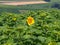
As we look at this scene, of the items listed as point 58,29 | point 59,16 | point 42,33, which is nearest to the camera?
point 42,33

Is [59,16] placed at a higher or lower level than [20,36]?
lower

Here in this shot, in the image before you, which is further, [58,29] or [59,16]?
[59,16]

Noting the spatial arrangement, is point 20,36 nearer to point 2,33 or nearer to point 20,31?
point 20,31

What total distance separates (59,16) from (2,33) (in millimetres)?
3442

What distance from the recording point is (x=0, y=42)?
4258 millimetres

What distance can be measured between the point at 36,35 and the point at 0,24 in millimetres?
1854

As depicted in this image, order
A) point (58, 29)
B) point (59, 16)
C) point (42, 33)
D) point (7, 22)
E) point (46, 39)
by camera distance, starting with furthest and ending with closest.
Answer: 1. point (59, 16)
2. point (7, 22)
3. point (58, 29)
4. point (42, 33)
5. point (46, 39)

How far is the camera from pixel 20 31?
4.43 metres

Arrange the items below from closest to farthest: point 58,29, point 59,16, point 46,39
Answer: point 46,39 → point 58,29 → point 59,16

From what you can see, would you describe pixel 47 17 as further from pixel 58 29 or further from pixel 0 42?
pixel 0 42

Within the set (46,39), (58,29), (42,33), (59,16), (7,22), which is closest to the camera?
(46,39)

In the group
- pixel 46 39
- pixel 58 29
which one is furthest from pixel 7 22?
pixel 46 39

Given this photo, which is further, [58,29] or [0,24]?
[0,24]

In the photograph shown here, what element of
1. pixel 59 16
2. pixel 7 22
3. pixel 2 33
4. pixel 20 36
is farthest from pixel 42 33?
pixel 59 16
